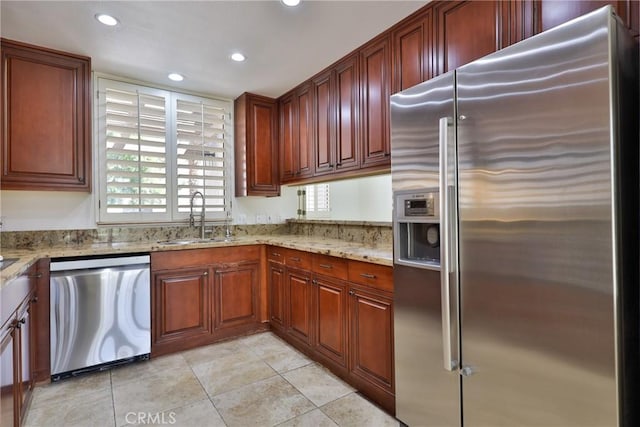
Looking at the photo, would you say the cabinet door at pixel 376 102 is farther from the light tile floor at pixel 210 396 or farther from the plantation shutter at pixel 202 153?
the plantation shutter at pixel 202 153

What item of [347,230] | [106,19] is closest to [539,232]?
[347,230]

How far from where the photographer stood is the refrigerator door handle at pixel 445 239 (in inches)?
58.5

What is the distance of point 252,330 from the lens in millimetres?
3328

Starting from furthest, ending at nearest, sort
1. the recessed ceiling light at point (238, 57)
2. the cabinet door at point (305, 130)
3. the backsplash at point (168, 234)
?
the cabinet door at point (305, 130) → the backsplash at point (168, 234) → the recessed ceiling light at point (238, 57)

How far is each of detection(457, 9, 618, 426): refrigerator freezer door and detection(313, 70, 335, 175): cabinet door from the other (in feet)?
5.16

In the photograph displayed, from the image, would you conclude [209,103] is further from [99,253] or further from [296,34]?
[99,253]

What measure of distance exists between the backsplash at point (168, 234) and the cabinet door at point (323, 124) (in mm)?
603

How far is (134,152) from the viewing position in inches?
125

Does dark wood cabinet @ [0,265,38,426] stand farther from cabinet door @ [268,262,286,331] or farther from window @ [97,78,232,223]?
cabinet door @ [268,262,286,331]

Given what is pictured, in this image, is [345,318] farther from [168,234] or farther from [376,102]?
[168,234]

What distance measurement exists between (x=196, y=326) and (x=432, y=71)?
9.11ft

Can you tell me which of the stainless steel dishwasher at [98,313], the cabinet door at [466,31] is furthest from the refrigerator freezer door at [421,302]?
the stainless steel dishwasher at [98,313]

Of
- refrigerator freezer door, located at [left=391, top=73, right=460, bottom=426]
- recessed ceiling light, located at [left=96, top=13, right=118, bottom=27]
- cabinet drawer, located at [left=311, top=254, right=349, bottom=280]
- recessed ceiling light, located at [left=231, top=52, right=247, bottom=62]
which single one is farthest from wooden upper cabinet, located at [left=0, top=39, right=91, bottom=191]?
refrigerator freezer door, located at [left=391, top=73, right=460, bottom=426]

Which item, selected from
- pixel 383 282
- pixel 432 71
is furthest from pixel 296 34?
pixel 383 282
